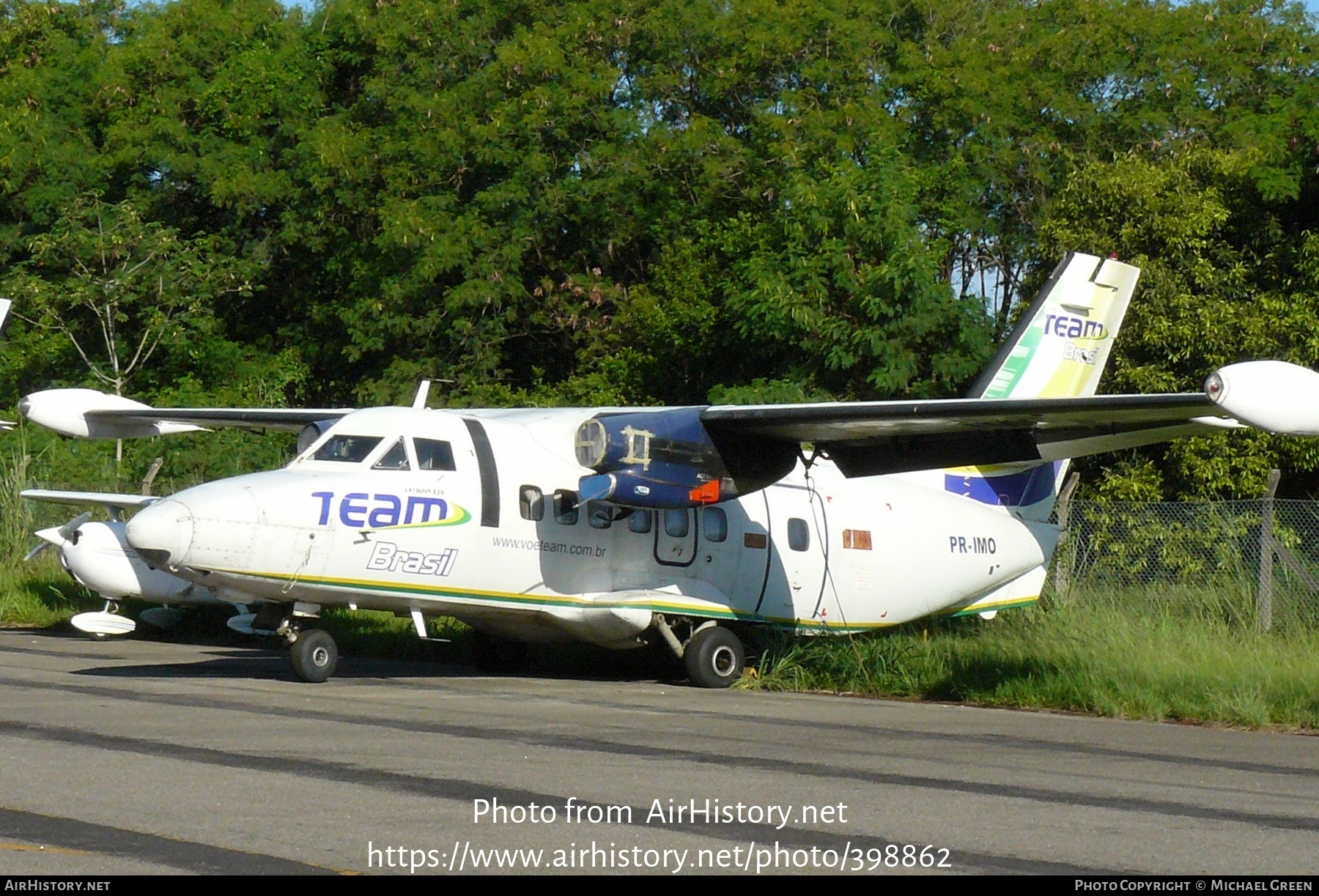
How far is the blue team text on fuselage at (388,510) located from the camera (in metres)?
13.6

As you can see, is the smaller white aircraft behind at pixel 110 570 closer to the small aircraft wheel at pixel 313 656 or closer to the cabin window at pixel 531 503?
the small aircraft wheel at pixel 313 656

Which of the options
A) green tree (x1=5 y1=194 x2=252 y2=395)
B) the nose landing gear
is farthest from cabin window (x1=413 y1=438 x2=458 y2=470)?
green tree (x1=5 y1=194 x2=252 y2=395)

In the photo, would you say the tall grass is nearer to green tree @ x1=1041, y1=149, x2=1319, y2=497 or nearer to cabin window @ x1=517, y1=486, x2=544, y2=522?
cabin window @ x1=517, y1=486, x2=544, y2=522

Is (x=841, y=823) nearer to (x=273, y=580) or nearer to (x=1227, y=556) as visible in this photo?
(x=273, y=580)

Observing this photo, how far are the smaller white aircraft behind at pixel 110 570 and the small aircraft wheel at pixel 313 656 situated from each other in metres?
4.70

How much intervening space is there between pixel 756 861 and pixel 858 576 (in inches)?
424

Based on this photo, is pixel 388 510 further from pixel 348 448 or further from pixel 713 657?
pixel 713 657

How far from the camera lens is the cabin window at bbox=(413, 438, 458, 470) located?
46.9ft

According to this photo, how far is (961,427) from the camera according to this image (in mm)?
14453

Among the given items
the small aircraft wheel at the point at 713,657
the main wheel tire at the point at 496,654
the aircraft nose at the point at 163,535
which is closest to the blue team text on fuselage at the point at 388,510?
the aircraft nose at the point at 163,535

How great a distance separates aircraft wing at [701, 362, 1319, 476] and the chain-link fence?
1.99 meters

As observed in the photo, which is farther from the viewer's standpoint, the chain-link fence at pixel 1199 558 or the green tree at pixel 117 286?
the green tree at pixel 117 286

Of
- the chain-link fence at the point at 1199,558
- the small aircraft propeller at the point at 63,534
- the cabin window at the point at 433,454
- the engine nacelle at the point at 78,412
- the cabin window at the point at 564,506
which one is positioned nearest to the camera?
the cabin window at the point at 433,454

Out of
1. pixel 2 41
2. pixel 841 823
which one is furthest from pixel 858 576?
pixel 2 41
